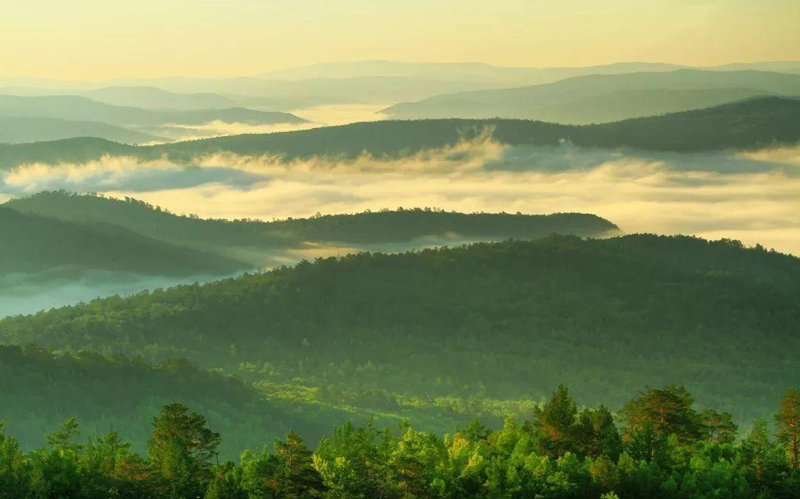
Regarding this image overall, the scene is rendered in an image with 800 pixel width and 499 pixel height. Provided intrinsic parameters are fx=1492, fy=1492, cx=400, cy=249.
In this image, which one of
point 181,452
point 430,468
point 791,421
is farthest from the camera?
point 791,421

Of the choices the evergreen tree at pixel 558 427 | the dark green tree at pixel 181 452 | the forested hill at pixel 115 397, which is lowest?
the forested hill at pixel 115 397

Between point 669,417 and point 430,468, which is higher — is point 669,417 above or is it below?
above

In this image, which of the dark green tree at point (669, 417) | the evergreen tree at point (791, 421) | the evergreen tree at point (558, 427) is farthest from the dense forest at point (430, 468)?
the dark green tree at point (669, 417)

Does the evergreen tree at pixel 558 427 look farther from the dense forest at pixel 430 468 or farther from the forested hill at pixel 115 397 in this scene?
A: the forested hill at pixel 115 397

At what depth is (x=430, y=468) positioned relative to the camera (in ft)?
271

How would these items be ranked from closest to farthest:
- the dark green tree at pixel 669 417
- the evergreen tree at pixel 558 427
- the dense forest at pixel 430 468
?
the dense forest at pixel 430 468 → the evergreen tree at pixel 558 427 → the dark green tree at pixel 669 417

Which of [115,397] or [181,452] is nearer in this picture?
[181,452]

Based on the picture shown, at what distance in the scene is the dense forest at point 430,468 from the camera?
8075cm

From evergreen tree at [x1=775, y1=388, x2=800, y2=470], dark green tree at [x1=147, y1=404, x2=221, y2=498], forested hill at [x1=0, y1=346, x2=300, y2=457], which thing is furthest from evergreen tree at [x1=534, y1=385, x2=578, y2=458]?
forested hill at [x1=0, y1=346, x2=300, y2=457]

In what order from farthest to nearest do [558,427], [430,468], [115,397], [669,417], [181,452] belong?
[115,397] → [669,417] → [558,427] → [181,452] → [430,468]

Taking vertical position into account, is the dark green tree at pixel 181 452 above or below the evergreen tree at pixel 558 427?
below

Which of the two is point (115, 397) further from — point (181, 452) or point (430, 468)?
point (430, 468)

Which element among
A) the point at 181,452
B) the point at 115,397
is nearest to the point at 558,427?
the point at 181,452

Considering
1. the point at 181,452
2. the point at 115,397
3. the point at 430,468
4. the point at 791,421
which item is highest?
the point at 791,421
